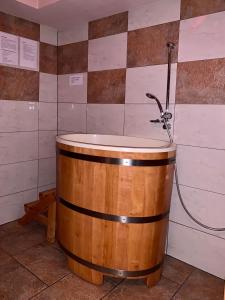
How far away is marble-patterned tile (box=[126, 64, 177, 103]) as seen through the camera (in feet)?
6.21

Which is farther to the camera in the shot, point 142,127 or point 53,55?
point 53,55

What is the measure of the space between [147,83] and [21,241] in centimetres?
167

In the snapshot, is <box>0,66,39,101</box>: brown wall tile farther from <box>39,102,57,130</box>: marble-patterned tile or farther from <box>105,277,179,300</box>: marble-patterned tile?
<box>105,277,179,300</box>: marble-patterned tile

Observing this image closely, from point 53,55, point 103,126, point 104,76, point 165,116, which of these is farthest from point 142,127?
point 53,55

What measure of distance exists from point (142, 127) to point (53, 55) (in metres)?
1.30

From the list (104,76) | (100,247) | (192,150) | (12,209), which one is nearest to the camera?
(100,247)

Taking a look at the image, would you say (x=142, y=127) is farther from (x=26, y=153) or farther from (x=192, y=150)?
(x=26, y=153)

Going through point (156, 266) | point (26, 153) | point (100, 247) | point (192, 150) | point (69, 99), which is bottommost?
point (156, 266)

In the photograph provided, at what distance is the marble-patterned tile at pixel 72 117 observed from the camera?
2.50 m

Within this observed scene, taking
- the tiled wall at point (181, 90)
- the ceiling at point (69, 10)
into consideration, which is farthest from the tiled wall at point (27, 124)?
the tiled wall at point (181, 90)

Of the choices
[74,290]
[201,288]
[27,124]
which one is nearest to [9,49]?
[27,124]

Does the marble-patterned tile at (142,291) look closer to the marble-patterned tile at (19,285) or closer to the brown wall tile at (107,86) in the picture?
the marble-patterned tile at (19,285)

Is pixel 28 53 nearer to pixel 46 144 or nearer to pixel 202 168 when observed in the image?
pixel 46 144

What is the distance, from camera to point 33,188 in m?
2.63
